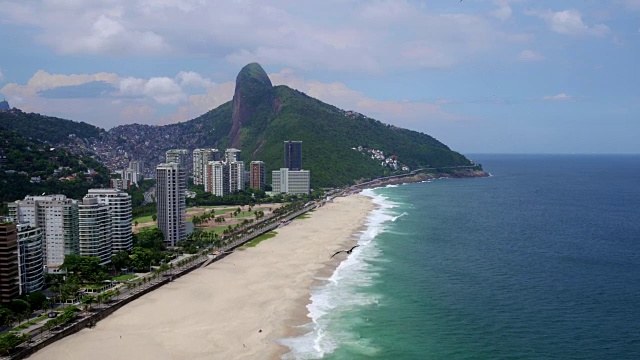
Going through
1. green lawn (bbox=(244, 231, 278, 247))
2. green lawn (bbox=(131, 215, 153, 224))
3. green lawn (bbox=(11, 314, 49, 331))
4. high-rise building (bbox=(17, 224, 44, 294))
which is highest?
high-rise building (bbox=(17, 224, 44, 294))

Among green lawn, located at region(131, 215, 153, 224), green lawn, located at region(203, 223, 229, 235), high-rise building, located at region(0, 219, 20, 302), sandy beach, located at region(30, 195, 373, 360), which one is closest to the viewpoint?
sandy beach, located at region(30, 195, 373, 360)

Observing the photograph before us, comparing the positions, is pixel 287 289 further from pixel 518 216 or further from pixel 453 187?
pixel 453 187

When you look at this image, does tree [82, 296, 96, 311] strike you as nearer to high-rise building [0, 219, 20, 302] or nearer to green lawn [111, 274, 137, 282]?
high-rise building [0, 219, 20, 302]

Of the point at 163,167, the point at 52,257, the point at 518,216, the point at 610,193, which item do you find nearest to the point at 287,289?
the point at 52,257

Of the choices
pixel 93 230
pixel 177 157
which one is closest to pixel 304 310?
pixel 93 230

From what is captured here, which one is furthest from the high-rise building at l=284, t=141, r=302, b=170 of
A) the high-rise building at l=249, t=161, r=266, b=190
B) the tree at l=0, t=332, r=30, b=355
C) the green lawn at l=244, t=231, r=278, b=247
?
the tree at l=0, t=332, r=30, b=355

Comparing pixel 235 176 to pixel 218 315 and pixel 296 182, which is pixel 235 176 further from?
pixel 218 315

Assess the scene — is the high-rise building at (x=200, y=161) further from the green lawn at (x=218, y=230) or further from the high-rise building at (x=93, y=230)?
the high-rise building at (x=93, y=230)
